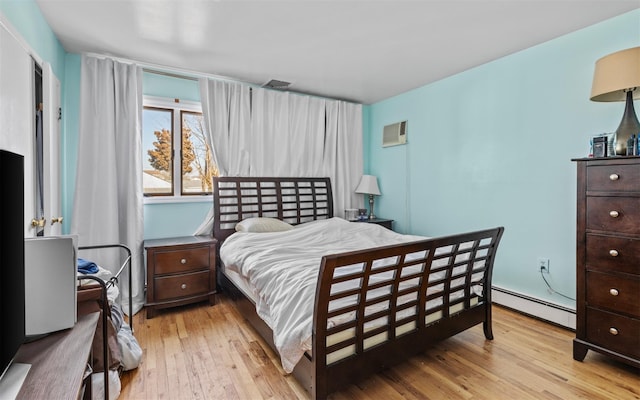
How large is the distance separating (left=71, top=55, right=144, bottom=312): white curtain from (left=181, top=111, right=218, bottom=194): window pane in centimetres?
52

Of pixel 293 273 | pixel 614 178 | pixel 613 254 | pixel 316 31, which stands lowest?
pixel 293 273

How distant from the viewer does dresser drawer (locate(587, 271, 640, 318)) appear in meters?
1.92

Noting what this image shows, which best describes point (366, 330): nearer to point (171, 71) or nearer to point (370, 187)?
point (370, 187)

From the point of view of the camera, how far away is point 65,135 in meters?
2.99

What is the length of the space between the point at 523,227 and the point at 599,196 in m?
0.99

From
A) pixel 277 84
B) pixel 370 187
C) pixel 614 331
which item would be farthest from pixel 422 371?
pixel 277 84

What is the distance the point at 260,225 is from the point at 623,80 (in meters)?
3.03

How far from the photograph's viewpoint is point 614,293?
199 cm

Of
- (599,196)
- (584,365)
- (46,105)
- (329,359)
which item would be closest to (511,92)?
(599,196)

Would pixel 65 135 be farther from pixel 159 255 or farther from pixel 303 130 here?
pixel 303 130

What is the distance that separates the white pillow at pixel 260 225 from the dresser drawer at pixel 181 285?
57 centimetres

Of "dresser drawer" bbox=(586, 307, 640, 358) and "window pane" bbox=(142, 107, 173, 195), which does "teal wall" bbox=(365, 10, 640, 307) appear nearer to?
"dresser drawer" bbox=(586, 307, 640, 358)

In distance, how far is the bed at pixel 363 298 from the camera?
1.61 meters

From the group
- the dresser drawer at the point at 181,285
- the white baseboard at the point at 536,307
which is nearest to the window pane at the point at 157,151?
the dresser drawer at the point at 181,285
